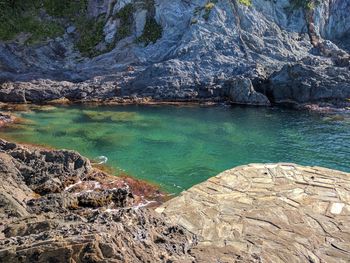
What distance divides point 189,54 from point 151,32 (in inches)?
362

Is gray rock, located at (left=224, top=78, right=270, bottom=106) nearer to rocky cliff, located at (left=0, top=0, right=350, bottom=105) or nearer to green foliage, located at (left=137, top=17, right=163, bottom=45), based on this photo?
rocky cliff, located at (left=0, top=0, right=350, bottom=105)

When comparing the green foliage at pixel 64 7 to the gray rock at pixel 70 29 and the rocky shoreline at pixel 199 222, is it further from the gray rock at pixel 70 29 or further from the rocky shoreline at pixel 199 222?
the rocky shoreline at pixel 199 222

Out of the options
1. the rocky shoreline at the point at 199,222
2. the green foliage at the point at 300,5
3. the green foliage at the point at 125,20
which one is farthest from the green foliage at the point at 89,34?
the rocky shoreline at the point at 199,222

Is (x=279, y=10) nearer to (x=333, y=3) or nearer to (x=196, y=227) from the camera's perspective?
(x=333, y=3)

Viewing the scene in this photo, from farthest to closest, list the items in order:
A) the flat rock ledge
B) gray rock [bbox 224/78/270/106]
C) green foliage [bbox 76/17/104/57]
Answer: green foliage [bbox 76/17/104/57] < gray rock [bbox 224/78/270/106] < the flat rock ledge

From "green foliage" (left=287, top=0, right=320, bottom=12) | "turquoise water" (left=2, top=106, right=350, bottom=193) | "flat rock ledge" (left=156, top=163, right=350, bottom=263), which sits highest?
"green foliage" (left=287, top=0, right=320, bottom=12)

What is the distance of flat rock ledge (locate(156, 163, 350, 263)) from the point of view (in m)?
10.7

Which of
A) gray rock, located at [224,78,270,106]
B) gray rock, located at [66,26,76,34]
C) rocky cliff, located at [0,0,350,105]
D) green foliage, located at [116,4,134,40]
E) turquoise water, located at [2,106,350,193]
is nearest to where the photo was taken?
turquoise water, located at [2,106,350,193]

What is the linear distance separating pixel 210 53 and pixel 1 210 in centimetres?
4943

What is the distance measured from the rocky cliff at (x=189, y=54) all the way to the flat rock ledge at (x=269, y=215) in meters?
35.6

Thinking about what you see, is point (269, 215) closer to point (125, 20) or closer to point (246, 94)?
point (246, 94)

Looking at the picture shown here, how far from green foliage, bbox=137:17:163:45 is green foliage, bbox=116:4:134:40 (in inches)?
121

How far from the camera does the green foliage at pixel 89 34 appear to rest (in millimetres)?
65062

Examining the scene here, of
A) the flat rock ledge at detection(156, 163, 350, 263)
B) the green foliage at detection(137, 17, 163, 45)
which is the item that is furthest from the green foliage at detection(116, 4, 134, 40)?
the flat rock ledge at detection(156, 163, 350, 263)
